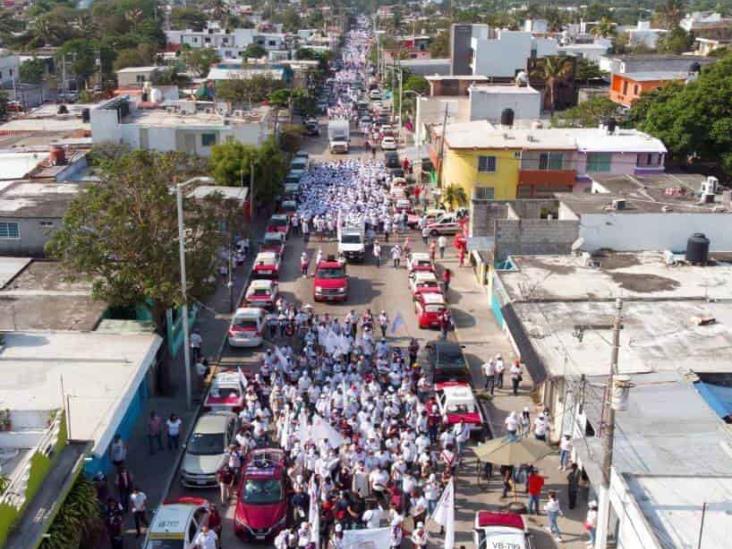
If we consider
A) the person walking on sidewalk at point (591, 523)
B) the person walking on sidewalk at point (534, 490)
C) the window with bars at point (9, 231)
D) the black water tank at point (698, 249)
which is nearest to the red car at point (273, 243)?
the window with bars at point (9, 231)

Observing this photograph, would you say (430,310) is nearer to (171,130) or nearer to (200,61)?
(171,130)

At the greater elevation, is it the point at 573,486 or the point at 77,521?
the point at 77,521

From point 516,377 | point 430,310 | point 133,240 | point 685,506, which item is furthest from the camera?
point 430,310

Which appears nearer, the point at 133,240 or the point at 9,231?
the point at 133,240

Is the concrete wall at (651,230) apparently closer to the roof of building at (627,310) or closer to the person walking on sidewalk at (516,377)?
the roof of building at (627,310)

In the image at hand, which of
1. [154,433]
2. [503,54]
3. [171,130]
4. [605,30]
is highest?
[605,30]

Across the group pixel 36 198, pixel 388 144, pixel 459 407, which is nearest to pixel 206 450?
pixel 459 407

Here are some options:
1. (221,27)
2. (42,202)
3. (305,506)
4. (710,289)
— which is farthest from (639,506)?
(221,27)
